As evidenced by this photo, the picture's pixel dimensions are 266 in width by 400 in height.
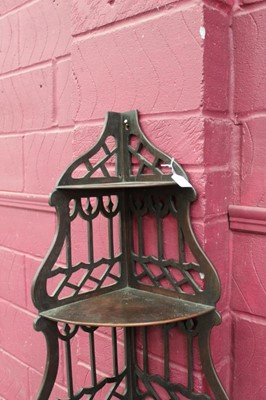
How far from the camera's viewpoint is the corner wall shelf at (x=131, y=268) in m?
0.86

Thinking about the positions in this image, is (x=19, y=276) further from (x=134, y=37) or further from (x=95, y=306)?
(x=134, y=37)

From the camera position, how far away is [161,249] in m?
0.94

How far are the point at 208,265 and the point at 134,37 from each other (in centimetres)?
51

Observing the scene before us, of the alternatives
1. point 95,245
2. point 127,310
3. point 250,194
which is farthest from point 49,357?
point 250,194

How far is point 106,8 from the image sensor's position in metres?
0.99

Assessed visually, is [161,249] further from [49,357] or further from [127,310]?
[49,357]

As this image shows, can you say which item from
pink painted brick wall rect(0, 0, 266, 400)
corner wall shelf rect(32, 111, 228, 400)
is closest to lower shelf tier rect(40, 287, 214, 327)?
corner wall shelf rect(32, 111, 228, 400)

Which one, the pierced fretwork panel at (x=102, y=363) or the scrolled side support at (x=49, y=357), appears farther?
the pierced fretwork panel at (x=102, y=363)

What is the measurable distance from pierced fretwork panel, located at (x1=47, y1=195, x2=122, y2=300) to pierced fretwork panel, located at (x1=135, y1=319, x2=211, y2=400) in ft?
0.52

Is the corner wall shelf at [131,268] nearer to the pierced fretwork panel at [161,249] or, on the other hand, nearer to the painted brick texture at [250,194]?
the pierced fretwork panel at [161,249]

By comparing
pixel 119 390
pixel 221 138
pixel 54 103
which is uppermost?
pixel 54 103

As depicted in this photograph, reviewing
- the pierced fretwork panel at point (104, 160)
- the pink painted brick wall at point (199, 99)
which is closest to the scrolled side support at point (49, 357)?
the pink painted brick wall at point (199, 99)

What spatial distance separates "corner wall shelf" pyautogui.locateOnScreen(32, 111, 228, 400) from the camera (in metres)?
0.86

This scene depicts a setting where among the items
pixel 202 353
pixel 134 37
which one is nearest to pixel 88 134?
pixel 134 37
